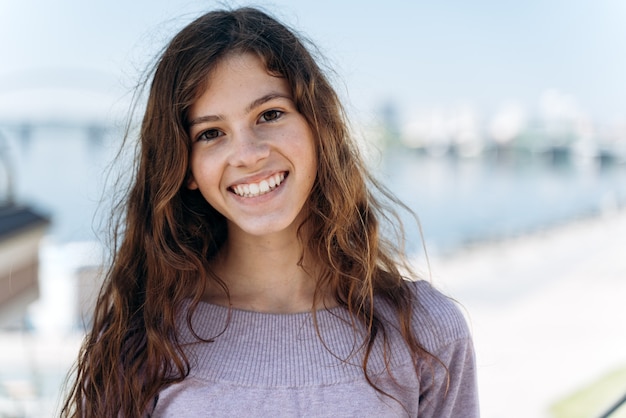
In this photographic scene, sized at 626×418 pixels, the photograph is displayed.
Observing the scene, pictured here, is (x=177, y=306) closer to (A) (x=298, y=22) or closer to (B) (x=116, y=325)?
(B) (x=116, y=325)

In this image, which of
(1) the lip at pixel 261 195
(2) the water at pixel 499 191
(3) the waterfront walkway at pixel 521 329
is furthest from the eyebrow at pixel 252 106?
(2) the water at pixel 499 191

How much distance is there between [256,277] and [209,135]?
10.2 inches

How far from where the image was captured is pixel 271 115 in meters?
1.10

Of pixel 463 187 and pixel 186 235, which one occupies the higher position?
pixel 186 235

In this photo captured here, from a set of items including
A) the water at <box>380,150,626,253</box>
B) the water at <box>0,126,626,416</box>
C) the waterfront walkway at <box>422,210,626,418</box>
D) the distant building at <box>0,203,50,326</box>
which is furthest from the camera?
the water at <box>380,150,626,253</box>

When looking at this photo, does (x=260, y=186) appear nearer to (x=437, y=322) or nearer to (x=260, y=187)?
(x=260, y=187)

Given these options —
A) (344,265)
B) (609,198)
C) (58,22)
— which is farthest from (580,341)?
(609,198)

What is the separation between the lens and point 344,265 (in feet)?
3.99

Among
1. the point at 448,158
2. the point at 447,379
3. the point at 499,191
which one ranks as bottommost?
the point at 499,191

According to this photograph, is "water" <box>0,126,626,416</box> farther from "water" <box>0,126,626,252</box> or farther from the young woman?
the young woman

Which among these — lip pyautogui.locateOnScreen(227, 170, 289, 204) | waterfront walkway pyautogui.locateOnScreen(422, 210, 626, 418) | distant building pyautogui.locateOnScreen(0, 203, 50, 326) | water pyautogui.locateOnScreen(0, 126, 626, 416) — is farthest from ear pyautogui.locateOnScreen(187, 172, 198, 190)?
water pyautogui.locateOnScreen(0, 126, 626, 416)

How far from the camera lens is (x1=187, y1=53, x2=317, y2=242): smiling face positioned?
1.06m

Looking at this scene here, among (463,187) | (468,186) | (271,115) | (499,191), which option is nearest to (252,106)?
(271,115)

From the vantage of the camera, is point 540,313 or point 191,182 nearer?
point 191,182
